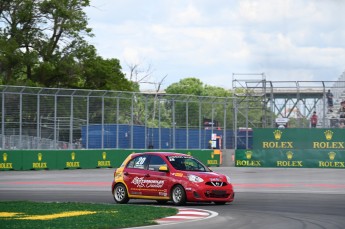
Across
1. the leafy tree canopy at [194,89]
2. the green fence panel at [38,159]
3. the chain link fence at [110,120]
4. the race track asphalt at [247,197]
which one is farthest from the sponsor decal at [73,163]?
the leafy tree canopy at [194,89]

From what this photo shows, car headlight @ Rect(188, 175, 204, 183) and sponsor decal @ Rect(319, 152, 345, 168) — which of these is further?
sponsor decal @ Rect(319, 152, 345, 168)

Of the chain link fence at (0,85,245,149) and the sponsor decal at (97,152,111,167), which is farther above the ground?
the chain link fence at (0,85,245,149)

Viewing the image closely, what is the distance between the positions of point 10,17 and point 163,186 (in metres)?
42.4

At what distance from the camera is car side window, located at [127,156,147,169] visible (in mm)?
22469

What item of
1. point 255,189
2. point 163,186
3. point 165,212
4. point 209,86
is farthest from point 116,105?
point 209,86

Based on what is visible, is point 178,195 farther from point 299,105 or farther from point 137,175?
point 299,105

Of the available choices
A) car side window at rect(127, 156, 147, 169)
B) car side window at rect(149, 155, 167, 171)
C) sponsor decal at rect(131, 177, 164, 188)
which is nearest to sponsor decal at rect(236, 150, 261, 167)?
car side window at rect(127, 156, 147, 169)

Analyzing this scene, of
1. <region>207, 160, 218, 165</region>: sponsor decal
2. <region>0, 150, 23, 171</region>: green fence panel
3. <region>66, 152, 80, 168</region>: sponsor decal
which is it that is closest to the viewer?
<region>0, 150, 23, 171</region>: green fence panel

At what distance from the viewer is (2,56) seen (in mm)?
59031

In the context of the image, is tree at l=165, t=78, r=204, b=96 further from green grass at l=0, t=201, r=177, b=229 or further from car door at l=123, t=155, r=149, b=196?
green grass at l=0, t=201, r=177, b=229

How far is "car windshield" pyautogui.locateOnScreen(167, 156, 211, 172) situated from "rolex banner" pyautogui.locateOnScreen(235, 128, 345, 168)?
98.4ft

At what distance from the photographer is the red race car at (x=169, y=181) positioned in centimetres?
2142

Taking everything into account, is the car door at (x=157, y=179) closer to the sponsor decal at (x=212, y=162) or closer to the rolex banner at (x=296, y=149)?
the rolex banner at (x=296, y=149)

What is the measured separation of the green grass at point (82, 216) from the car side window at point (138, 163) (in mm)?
1998
